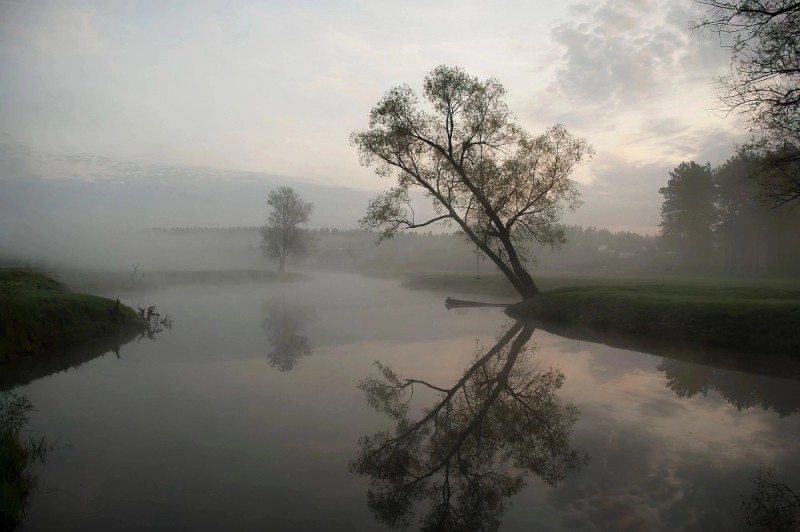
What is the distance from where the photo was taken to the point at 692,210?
71.3m

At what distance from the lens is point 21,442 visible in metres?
8.66

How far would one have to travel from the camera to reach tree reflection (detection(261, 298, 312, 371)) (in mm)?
16544

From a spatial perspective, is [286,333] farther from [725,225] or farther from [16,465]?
[725,225]

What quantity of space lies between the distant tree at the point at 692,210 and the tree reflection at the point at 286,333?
64.2 metres

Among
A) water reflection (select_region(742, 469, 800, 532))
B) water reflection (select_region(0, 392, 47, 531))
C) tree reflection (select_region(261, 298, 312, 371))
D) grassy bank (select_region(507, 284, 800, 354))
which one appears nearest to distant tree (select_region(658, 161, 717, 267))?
grassy bank (select_region(507, 284, 800, 354))

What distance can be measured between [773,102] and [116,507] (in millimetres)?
22519

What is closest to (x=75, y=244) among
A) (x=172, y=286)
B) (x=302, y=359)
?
(x=172, y=286)

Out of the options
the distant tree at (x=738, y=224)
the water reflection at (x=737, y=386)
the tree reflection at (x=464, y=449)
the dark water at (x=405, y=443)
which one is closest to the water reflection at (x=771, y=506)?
the dark water at (x=405, y=443)

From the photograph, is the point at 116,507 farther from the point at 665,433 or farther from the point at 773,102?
the point at 773,102

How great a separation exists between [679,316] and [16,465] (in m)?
23.5

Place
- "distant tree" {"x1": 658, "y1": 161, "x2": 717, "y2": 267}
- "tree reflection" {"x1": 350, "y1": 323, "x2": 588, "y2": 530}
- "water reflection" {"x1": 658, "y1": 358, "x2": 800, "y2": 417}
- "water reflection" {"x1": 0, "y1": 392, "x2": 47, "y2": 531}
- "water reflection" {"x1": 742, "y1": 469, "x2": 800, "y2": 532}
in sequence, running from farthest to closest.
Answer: "distant tree" {"x1": 658, "y1": 161, "x2": 717, "y2": 267}, "water reflection" {"x1": 658, "y1": 358, "x2": 800, "y2": 417}, "tree reflection" {"x1": 350, "y1": 323, "x2": 588, "y2": 530}, "water reflection" {"x1": 0, "y1": 392, "x2": 47, "y2": 531}, "water reflection" {"x1": 742, "y1": 469, "x2": 800, "y2": 532}

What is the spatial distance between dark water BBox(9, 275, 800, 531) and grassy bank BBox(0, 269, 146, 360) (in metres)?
3.01

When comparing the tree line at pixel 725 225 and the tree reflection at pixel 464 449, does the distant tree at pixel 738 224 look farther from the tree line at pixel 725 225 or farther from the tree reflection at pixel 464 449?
the tree reflection at pixel 464 449

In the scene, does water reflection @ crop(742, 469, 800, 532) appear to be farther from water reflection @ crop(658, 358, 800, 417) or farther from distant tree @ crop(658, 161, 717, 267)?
distant tree @ crop(658, 161, 717, 267)
